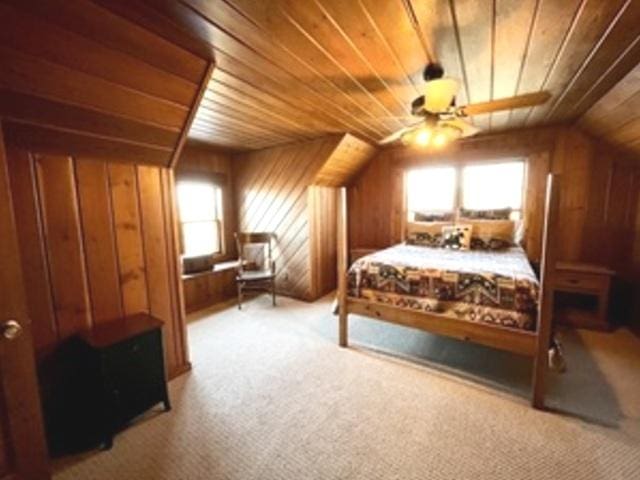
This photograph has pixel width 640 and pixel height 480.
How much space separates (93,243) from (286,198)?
8.51 ft

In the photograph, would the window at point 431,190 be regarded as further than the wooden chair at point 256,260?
Yes

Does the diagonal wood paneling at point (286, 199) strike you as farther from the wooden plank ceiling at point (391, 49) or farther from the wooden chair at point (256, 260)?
the wooden plank ceiling at point (391, 49)

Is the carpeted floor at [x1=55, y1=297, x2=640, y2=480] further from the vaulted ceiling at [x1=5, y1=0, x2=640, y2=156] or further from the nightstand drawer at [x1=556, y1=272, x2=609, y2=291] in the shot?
the vaulted ceiling at [x1=5, y1=0, x2=640, y2=156]

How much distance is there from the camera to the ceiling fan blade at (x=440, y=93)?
5.97 ft

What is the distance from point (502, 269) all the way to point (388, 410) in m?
1.39

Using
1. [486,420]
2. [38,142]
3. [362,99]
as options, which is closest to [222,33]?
[38,142]

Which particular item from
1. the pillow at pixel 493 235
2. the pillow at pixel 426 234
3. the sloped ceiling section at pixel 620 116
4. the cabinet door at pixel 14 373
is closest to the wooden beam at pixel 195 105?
the cabinet door at pixel 14 373

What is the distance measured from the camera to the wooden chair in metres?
4.08

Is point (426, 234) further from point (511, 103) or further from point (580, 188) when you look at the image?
point (511, 103)

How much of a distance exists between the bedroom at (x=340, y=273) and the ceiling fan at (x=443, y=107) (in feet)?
0.05

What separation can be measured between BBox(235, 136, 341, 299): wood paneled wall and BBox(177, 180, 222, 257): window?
424mm

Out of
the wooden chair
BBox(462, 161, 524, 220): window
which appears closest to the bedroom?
BBox(462, 161, 524, 220): window

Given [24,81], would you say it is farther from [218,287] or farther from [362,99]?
[218,287]

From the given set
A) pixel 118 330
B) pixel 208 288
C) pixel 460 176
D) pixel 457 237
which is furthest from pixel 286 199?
pixel 118 330
